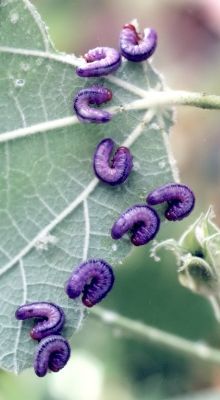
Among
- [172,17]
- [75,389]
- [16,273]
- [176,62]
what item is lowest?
[75,389]

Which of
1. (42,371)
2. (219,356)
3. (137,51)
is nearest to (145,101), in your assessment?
(137,51)

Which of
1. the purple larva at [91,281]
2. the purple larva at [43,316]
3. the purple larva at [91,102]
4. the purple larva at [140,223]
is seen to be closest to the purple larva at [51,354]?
the purple larva at [43,316]

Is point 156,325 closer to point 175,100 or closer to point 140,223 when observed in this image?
point 140,223

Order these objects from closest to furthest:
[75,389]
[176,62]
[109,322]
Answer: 1. [109,322]
2. [75,389]
3. [176,62]

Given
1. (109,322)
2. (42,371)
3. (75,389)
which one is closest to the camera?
(42,371)

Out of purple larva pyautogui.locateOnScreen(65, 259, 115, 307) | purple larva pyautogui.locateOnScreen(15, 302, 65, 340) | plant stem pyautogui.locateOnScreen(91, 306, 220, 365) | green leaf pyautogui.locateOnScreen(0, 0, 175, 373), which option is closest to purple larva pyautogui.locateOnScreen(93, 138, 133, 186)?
green leaf pyautogui.locateOnScreen(0, 0, 175, 373)

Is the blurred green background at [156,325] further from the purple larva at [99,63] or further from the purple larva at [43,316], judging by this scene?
the purple larva at [99,63]

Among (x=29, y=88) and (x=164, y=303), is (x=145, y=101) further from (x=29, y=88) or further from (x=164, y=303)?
(x=164, y=303)
